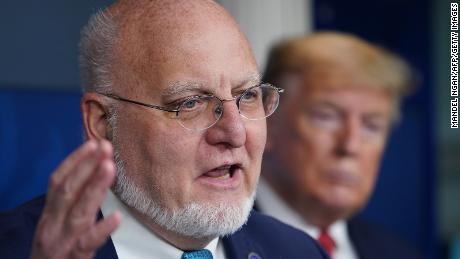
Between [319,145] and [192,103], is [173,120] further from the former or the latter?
[319,145]

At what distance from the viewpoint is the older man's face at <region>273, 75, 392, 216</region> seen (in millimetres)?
3123

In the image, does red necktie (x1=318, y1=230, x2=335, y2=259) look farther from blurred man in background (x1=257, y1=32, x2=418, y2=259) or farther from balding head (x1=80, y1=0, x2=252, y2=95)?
balding head (x1=80, y1=0, x2=252, y2=95)

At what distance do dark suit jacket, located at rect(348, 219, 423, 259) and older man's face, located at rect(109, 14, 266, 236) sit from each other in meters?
1.28

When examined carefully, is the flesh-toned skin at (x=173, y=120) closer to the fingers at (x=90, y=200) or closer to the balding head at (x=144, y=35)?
the balding head at (x=144, y=35)

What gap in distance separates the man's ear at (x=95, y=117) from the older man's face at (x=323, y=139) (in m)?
1.21

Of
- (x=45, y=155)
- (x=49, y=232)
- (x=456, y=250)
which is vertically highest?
(x=49, y=232)

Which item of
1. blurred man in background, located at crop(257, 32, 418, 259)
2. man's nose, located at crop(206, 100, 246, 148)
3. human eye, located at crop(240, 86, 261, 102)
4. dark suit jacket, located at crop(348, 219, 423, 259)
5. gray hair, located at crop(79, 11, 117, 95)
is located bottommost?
dark suit jacket, located at crop(348, 219, 423, 259)

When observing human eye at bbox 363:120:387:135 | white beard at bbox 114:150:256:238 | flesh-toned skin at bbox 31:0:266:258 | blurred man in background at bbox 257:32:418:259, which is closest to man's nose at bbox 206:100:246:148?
flesh-toned skin at bbox 31:0:266:258

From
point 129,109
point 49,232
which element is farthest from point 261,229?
point 49,232

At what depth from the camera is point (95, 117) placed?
2.06 metres

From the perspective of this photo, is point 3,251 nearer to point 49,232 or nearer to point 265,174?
point 49,232

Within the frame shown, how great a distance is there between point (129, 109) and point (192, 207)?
30 centimetres

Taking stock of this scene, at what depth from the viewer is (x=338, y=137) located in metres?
3.13

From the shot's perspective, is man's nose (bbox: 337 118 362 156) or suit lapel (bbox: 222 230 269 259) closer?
suit lapel (bbox: 222 230 269 259)
